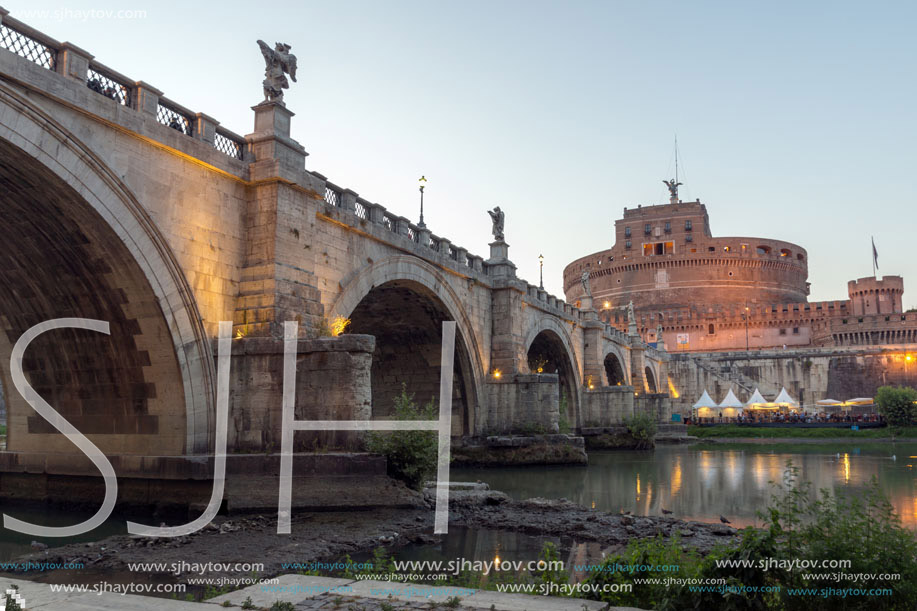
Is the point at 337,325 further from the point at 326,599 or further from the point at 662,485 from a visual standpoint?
the point at 326,599

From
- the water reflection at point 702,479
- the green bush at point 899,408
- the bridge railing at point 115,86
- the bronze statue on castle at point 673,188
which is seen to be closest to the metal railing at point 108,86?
the bridge railing at point 115,86

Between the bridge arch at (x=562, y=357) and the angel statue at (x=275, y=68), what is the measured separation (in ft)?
72.5

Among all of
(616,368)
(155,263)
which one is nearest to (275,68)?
(155,263)

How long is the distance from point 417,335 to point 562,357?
1408cm

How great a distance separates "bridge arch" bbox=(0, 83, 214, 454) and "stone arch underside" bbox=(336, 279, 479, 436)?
9895 mm

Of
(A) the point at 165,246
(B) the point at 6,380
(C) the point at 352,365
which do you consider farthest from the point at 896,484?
(B) the point at 6,380

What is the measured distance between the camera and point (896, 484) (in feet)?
67.7

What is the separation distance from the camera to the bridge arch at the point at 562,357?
123 feet

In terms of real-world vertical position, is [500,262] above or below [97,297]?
above

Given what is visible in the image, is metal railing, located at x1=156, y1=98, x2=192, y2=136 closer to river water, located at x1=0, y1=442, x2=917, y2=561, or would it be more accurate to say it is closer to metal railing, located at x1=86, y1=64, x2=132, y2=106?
metal railing, located at x1=86, y1=64, x2=132, y2=106

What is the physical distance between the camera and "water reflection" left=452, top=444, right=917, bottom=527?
16.9 metres

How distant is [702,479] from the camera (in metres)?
23.3

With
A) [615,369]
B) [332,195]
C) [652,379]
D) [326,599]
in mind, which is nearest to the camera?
[326,599]

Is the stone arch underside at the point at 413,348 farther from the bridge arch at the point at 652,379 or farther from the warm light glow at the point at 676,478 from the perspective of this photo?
the bridge arch at the point at 652,379
